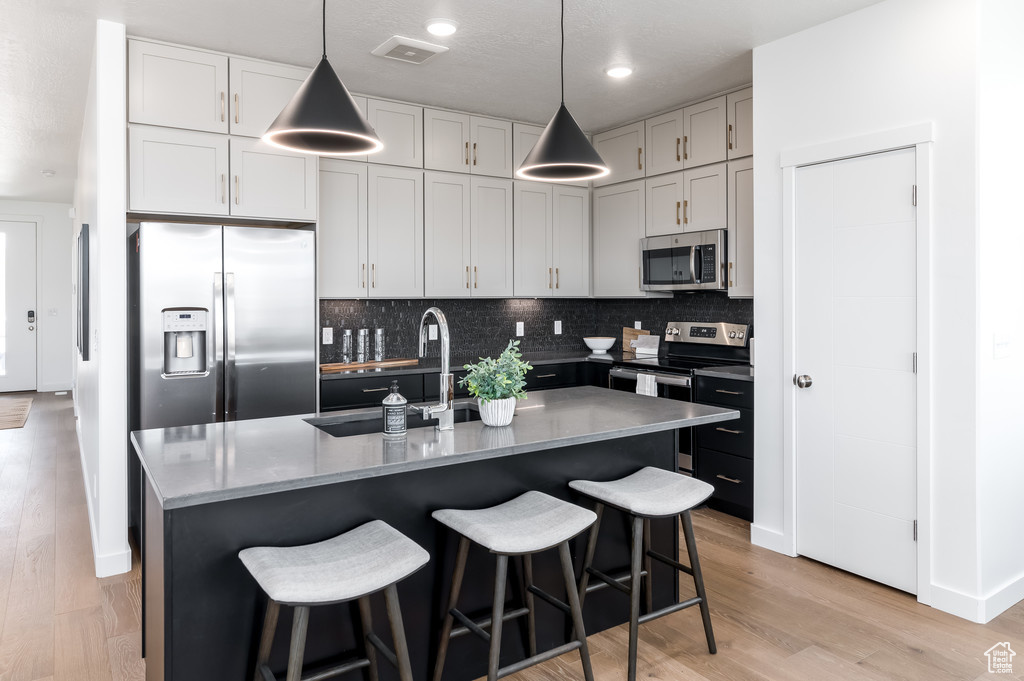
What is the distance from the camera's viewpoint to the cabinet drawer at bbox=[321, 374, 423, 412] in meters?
4.02

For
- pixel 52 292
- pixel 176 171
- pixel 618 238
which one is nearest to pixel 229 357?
pixel 176 171

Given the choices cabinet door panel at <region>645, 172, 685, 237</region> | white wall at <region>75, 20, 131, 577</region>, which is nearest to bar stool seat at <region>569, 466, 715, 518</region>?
white wall at <region>75, 20, 131, 577</region>

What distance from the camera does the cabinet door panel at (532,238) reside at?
5.18 m

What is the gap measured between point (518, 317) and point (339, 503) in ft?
11.8

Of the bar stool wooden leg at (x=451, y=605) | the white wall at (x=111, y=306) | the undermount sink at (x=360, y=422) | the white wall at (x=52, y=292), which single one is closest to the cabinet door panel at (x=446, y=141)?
the white wall at (x=111, y=306)

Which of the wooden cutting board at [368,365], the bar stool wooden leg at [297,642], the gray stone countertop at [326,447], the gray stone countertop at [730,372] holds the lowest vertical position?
the bar stool wooden leg at [297,642]

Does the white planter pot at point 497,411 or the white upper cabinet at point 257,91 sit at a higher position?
the white upper cabinet at point 257,91

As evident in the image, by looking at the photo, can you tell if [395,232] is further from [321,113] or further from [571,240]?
[321,113]

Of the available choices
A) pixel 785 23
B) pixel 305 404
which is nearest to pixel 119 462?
pixel 305 404

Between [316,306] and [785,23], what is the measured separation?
9.26 feet

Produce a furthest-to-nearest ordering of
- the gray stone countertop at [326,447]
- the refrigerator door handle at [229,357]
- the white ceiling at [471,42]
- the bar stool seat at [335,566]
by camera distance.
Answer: the refrigerator door handle at [229,357] < the white ceiling at [471,42] < the gray stone countertop at [326,447] < the bar stool seat at [335,566]

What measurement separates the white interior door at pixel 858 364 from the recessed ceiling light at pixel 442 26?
6.05 ft

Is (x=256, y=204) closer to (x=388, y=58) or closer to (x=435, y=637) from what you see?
(x=388, y=58)

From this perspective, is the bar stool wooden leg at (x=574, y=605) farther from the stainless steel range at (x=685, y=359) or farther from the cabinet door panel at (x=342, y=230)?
the cabinet door panel at (x=342, y=230)
